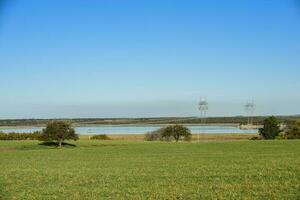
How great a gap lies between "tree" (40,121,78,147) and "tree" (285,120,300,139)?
126 feet

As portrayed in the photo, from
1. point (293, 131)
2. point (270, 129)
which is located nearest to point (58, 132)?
point (270, 129)

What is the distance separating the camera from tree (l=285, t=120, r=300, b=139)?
282 ft

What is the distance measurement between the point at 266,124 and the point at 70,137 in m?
36.7

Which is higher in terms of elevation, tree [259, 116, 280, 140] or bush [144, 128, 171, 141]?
tree [259, 116, 280, 140]

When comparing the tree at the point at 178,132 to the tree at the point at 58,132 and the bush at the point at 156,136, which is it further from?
the tree at the point at 58,132

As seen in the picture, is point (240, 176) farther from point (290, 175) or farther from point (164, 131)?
point (164, 131)

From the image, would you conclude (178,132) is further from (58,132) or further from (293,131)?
(58,132)

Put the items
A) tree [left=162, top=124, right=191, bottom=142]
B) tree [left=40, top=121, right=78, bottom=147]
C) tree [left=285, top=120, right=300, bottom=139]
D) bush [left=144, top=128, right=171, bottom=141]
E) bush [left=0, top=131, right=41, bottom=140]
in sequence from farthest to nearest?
bush [left=144, top=128, right=171, bottom=141] → bush [left=0, top=131, right=41, bottom=140] → tree [left=162, top=124, right=191, bottom=142] → tree [left=285, top=120, right=300, bottom=139] → tree [left=40, top=121, right=78, bottom=147]

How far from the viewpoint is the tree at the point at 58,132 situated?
6520 cm

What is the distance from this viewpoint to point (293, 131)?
285 feet

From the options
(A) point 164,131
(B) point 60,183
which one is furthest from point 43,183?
(A) point 164,131

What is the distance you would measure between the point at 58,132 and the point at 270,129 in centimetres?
3894

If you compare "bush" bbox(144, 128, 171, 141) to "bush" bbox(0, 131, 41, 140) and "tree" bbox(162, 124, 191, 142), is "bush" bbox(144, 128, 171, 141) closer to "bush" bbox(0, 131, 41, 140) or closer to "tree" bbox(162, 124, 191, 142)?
"tree" bbox(162, 124, 191, 142)

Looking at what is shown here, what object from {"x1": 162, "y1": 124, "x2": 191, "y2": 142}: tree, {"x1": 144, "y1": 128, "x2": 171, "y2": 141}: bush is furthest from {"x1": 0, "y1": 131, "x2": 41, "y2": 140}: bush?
{"x1": 162, "y1": 124, "x2": 191, "y2": 142}: tree
